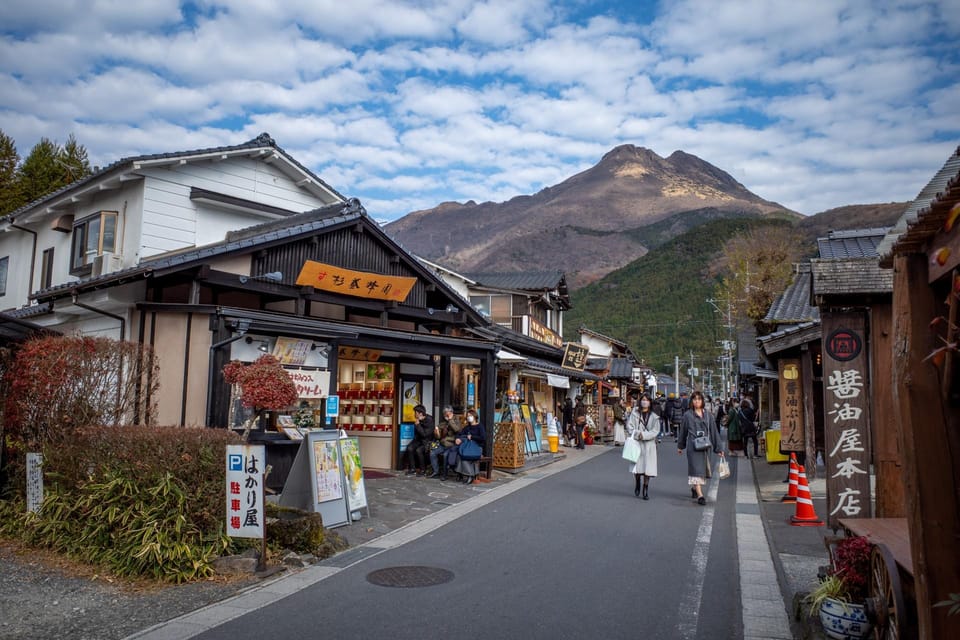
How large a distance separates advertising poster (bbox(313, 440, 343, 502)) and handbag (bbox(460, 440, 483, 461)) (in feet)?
16.2

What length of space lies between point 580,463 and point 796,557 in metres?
12.4

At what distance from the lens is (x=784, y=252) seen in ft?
99.2

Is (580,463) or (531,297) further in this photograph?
(531,297)

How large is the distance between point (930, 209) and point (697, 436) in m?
10.3

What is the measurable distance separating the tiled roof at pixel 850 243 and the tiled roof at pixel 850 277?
1011 centimetres

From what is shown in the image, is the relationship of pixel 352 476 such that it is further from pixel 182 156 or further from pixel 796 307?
pixel 796 307

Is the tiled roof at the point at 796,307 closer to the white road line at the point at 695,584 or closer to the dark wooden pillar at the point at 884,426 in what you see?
the white road line at the point at 695,584

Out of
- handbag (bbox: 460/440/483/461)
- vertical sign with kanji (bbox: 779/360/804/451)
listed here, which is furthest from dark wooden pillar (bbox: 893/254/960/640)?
vertical sign with kanji (bbox: 779/360/804/451)

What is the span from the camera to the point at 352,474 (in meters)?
10.6

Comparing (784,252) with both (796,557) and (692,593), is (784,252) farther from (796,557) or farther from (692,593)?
(692,593)

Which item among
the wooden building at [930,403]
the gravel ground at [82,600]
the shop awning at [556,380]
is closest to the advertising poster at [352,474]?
the gravel ground at [82,600]

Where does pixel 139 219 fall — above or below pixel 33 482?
above

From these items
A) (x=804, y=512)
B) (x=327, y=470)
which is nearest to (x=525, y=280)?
(x=804, y=512)

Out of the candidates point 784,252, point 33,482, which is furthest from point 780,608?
point 784,252
